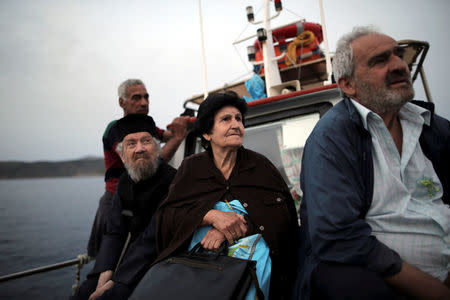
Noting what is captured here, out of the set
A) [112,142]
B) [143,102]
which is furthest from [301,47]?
[112,142]

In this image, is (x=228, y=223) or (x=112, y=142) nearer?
(x=228, y=223)

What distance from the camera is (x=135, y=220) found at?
2.45 m

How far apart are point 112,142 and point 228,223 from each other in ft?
6.95

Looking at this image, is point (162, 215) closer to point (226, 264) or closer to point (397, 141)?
point (226, 264)

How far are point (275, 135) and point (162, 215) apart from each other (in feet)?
5.09

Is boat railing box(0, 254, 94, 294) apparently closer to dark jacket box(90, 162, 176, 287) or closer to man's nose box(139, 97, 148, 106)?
dark jacket box(90, 162, 176, 287)

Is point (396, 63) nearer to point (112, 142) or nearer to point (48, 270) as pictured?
point (112, 142)

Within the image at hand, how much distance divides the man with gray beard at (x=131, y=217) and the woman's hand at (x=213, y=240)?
2.22ft

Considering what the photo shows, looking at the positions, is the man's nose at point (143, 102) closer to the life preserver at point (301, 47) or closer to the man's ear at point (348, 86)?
the man's ear at point (348, 86)

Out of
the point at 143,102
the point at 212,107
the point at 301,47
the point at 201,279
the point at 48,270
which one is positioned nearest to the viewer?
the point at 201,279

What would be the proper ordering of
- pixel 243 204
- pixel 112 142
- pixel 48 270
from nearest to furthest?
pixel 243 204, pixel 48 270, pixel 112 142

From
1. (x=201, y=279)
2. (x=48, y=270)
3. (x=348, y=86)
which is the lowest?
(x=48, y=270)

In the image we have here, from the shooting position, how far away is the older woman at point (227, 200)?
1.74m

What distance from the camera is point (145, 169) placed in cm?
260
